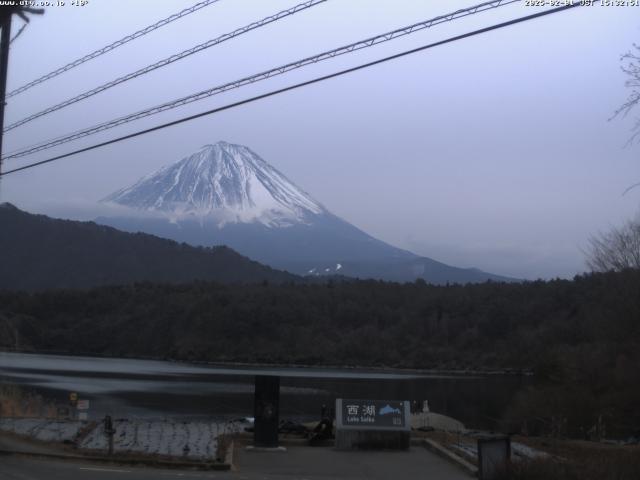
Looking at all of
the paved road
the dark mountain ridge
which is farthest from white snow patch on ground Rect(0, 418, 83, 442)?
the dark mountain ridge

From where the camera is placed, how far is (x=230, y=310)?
139 metres

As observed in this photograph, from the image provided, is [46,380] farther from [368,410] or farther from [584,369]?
[368,410]

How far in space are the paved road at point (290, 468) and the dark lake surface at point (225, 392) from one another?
2150cm

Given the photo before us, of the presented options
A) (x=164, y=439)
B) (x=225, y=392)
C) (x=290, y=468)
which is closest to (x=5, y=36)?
(x=164, y=439)

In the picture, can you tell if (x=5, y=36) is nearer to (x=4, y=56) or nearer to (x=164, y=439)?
(x=4, y=56)

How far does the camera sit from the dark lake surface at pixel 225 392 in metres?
49.4

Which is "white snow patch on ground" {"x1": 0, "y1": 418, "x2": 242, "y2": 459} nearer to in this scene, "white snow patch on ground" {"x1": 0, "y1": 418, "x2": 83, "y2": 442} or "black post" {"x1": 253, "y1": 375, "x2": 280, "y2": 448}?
"white snow patch on ground" {"x1": 0, "y1": 418, "x2": 83, "y2": 442}

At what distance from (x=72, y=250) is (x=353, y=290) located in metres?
71.5

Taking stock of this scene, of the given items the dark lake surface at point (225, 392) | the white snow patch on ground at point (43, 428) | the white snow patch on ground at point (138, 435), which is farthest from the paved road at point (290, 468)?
the dark lake surface at point (225, 392)

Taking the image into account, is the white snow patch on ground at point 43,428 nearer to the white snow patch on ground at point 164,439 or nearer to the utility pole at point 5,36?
the white snow patch on ground at point 164,439

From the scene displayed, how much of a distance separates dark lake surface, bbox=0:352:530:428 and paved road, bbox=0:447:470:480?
21499 mm

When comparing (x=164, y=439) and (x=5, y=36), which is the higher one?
(x=5, y=36)

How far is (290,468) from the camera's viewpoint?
18.8 m

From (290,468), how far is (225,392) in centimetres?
4670
